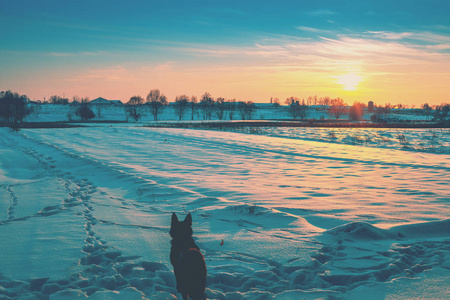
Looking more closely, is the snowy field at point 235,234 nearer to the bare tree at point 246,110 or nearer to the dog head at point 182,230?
the dog head at point 182,230

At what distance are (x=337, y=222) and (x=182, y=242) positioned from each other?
3.61 metres

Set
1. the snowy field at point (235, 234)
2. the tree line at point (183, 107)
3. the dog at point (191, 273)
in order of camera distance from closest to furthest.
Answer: the dog at point (191, 273), the snowy field at point (235, 234), the tree line at point (183, 107)

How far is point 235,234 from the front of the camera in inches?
208

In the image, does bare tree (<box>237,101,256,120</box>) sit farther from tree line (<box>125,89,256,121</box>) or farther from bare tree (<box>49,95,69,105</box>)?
bare tree (<box>49,95,69,105</box>)

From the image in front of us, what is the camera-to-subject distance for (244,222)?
19.2 ft

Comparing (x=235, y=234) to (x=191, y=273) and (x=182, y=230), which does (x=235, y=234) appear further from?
(x=191, y=273)

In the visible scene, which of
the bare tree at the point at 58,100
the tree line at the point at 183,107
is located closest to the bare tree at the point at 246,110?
the tree line at the point at 183,107

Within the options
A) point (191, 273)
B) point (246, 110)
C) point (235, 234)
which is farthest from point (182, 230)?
point (246, 110)

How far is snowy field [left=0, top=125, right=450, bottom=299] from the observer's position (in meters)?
3.62

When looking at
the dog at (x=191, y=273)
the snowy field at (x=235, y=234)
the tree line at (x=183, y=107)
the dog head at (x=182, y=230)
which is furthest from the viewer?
the tree line at (x=183, y=107)

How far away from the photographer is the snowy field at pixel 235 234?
11.9ft

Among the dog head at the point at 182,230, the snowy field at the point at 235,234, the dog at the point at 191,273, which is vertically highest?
the dog head at the point at 182,230

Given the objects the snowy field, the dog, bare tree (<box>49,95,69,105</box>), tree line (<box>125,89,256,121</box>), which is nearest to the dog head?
the dog

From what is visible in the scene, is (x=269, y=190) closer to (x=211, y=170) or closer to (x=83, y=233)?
(x=211, y=170)
